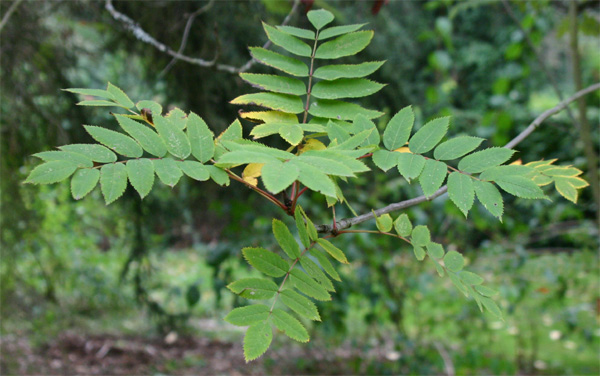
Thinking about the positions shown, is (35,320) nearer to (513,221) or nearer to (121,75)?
(121,75)

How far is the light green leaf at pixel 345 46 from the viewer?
0.87 meters

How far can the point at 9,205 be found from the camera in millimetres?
2346

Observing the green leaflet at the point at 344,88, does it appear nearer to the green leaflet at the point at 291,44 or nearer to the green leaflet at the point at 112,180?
the green leaflet at the point at 291,44

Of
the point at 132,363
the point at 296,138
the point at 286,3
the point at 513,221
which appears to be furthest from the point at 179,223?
the point at 296,138

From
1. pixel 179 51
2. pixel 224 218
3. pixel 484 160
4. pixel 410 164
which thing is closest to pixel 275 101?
pixel 410 164

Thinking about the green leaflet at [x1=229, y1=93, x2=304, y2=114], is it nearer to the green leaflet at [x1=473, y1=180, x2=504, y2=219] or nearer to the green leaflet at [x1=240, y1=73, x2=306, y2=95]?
the green leaflet at [x1=240, y1=73, x2=306, y2=95]

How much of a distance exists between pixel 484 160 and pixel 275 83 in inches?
Result: 14.9

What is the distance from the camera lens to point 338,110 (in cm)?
85

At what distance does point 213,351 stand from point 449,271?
321 cm

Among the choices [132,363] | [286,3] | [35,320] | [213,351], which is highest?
[286,3]

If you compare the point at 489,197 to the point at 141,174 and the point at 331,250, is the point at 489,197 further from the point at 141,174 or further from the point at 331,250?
the point at 141,174

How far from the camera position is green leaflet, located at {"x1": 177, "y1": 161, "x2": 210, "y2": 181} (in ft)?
2.14

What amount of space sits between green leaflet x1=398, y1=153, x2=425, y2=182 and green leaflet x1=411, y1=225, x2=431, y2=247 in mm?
127

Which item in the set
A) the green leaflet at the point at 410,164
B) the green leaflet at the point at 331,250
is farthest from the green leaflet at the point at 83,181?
the green leaflet at the point at 410,164
